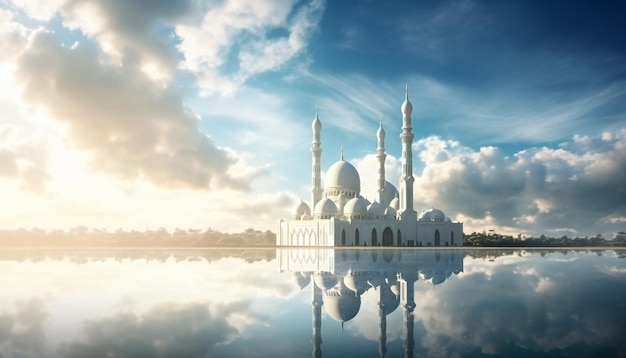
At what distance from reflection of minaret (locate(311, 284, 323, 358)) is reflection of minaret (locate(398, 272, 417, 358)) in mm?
1289

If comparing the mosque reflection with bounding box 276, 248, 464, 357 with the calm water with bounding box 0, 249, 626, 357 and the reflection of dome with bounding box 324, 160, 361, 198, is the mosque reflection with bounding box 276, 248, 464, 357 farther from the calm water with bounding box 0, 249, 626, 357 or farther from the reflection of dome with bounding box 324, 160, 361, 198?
the reflection of dome with bounding box 324, 160, 361, 198

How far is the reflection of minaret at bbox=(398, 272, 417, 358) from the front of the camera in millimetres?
7750

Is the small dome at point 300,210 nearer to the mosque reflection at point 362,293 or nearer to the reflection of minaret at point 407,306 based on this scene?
the mosque reflection at point 362,293

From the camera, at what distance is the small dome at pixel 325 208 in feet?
206

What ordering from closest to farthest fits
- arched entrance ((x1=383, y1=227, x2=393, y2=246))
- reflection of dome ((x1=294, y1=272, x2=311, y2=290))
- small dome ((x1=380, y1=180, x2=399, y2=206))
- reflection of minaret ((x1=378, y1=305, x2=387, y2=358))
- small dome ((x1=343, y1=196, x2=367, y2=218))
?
reflection of minaret ((x1=378, y1=305, x2=387, y2=358)) → reflection of dome ((x1=294, y1=272, x2=311, y2=290)) → small dome ((x1=343, y1=196, x2=367, y2=218)) → arched entrance ((x1=383, y1=227, x2=393, y2=246)) → small dome ((x1=380, y1=180, x2=399, y2=206))

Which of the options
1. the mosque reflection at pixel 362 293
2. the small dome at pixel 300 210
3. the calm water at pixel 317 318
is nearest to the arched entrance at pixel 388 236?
the small dome at pixel 300 210

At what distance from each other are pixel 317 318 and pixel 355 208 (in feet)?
174

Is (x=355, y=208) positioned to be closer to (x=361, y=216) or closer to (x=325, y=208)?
(x=361, y=216)

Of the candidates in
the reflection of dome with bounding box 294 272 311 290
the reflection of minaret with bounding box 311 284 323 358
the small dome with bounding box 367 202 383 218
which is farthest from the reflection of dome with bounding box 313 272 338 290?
the small dome with bounding box 367 202 383 218

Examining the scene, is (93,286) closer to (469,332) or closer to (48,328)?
(48,328)

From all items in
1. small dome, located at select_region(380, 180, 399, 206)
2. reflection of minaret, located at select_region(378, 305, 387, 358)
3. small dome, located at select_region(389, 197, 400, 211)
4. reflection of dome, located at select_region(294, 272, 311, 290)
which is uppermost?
small dome, located at select_region(380, 180, 399, 206)

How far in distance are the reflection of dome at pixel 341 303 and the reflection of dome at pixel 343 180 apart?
5471cm

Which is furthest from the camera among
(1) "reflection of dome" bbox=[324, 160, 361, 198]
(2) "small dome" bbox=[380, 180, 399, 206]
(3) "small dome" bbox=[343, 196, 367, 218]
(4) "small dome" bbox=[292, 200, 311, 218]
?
(2) "small dome" bbox=[380, 180, 399, 206]

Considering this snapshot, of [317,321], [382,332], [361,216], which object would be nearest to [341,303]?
[317,321]
